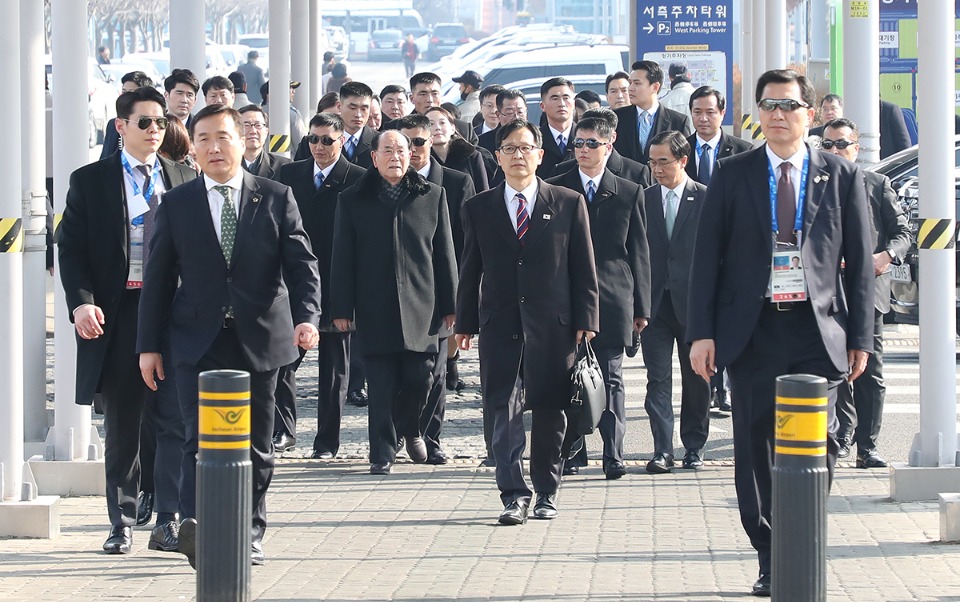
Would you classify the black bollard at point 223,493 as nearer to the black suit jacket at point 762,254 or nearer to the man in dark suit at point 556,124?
the black suit jacket at point 762,254

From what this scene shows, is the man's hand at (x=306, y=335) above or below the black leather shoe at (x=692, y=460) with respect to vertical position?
above

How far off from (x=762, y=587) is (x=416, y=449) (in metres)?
4.15

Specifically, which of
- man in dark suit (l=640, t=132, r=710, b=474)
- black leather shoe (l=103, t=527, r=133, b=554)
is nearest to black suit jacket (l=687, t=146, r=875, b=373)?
black leather shoe (l=103, t=527, r=133, b=554)

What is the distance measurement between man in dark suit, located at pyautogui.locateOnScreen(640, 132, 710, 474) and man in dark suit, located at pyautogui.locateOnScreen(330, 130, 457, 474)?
1.24 metres

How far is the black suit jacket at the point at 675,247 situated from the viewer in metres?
11.0

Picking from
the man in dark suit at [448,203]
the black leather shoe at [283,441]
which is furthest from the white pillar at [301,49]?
the black leather shoe at [283,441]

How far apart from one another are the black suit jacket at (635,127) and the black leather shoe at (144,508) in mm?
5933

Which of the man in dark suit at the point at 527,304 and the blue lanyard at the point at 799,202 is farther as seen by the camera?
the man in dark suit at the point at 527,304

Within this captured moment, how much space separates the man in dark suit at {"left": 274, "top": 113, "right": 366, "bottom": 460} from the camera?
11.7 meters

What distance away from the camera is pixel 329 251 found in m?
12.1

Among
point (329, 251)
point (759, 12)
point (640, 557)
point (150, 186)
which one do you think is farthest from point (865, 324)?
point (759, 12)

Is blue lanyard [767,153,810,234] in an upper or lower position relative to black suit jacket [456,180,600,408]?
upper

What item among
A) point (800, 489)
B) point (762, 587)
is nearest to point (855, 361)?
point (762, 587)

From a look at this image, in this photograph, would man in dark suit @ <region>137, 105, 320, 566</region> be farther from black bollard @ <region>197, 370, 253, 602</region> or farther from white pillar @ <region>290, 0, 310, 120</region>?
white pillar @ <region>290, 0, 310, 120</region>
